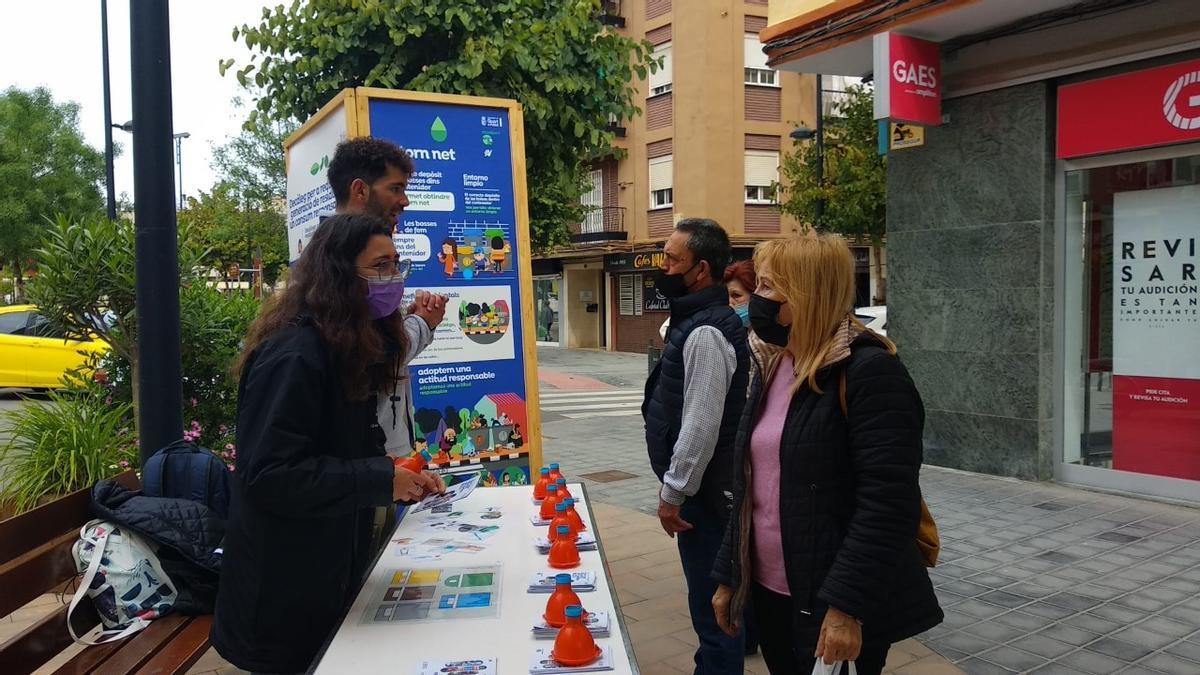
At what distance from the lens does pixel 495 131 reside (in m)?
4.58

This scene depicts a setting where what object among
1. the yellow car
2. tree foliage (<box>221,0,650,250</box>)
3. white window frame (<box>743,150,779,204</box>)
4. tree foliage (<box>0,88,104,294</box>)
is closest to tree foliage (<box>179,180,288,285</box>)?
tree foliage (<box>0,88,104,294</box>)

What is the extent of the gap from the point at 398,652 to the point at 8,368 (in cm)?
1557

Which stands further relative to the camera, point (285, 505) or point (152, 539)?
point (152, 539)

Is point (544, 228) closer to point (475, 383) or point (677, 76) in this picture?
point (677, 76)

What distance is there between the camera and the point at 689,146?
25078mm

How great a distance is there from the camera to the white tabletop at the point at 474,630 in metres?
1.94

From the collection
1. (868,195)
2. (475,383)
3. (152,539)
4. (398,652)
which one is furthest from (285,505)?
(868,195)

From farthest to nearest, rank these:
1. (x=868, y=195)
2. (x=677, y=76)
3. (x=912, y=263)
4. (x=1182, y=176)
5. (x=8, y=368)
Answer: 1. (x=677, y=76)
2. (x=868, y=195)
3. (x=8, y=368)
4. (x=912, y=263)
5. (x=1182, y=176)

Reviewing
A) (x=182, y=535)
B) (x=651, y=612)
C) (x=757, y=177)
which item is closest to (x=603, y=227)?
(x=757, y=177)

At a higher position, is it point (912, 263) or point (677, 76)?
point (677, 76)

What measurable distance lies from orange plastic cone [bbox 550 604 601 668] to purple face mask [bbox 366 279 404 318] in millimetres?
967

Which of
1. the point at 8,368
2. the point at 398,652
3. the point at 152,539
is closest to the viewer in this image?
the point at 398,652

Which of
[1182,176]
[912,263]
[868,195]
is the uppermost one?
[868,195]

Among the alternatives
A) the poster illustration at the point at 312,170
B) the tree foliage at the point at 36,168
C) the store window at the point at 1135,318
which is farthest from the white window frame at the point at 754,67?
the poster illustration at the point at 312,170
